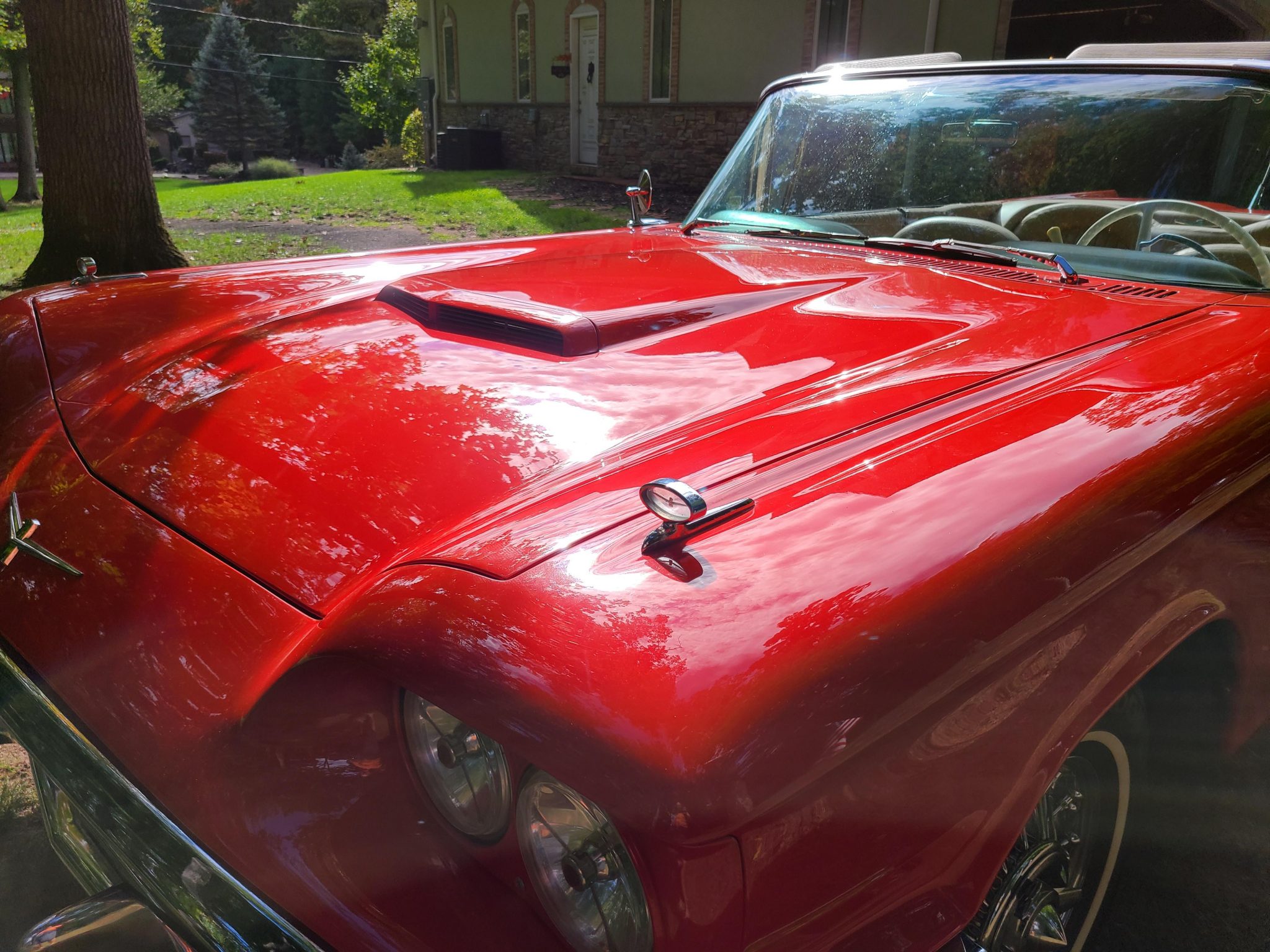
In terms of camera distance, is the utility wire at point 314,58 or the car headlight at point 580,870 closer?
the car headlight at point 580,870

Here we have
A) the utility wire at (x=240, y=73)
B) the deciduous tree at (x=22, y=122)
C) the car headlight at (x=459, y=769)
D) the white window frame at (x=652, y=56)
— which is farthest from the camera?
the utility wire at (x=240, y=73)

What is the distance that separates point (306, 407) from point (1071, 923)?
1.59 meters

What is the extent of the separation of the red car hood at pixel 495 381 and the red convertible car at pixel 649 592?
11 mm

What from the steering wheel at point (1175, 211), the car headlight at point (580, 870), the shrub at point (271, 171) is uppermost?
the steering wheel at point (1175, 211)

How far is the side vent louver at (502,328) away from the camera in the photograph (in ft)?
6.13

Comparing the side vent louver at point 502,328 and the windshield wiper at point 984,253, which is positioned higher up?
the windshield wiper at point 984,253

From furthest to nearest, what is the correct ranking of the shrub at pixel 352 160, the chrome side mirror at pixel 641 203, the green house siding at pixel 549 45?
the shrub at pixel 352 160
the green house siding at pixel 549 45
the chrome side mirror at pixel 641 203

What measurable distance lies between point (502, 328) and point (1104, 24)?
17.5 metres

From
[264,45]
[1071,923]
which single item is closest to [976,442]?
[1071,923]

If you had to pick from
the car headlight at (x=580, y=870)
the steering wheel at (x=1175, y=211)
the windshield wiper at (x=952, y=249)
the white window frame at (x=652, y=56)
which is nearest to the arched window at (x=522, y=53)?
the white window frame at (x=652, y=56)

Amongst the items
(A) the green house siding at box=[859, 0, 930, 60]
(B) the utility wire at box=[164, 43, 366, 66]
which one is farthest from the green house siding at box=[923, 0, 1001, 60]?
(B) the utility wire at box=[164, 43, 366, 66]

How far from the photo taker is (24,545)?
A: 5.39 feet

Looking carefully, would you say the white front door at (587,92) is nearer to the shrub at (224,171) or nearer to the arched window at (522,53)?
the arched window at (522,53)

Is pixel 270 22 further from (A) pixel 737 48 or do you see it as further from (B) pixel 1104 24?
(B) pixel 1104 24
